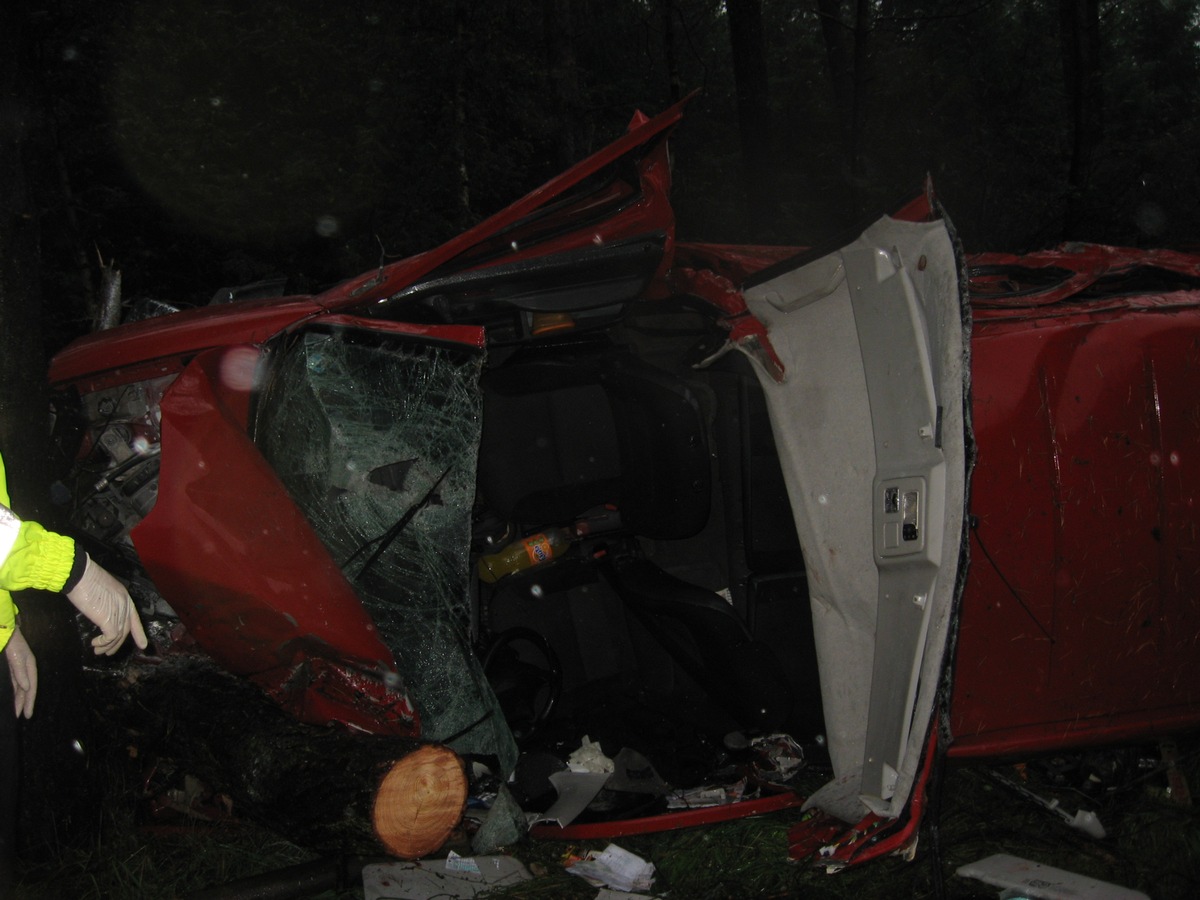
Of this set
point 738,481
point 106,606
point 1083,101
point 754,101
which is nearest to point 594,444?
point 738,481

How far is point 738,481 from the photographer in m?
3.17

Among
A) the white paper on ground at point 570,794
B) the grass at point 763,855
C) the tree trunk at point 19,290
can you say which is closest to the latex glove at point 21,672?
the tree trunk at point 19,290

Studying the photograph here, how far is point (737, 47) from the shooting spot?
9.30m

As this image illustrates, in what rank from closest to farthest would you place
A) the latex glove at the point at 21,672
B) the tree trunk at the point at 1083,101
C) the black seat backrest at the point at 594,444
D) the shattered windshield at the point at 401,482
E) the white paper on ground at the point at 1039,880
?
the latex glove at the point at 21,672 < the white paper on ground at the point at 1039,880 < the shattered windshield at the point at 401,482 < the black seat backrest at the point at 594,444 < the tree trunk at the point at 1083,101

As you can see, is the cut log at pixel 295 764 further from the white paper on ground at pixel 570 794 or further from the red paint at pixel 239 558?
the white paper on ground at pixel 570 794

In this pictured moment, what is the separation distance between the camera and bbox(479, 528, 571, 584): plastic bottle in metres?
3.23

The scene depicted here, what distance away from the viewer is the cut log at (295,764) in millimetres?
2041

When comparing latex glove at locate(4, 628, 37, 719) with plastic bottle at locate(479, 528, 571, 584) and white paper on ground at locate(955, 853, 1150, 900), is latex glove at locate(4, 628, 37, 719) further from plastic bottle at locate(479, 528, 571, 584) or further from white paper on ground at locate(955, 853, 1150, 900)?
white paper on ground at locate(955, 853, 1150, 900)

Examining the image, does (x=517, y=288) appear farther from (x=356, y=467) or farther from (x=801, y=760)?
(x=801, y=760)

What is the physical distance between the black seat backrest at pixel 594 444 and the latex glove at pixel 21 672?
4.74 feet

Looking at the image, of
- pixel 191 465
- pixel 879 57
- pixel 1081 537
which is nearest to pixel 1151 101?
pixel 879 57

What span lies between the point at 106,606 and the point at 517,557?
4.88ft

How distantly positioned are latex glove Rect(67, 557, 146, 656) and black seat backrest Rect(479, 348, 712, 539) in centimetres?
130

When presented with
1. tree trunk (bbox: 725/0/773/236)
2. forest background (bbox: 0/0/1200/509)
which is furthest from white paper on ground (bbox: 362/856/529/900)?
tree trunk (bbox: 725/0/773/236)
